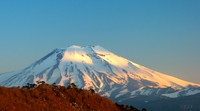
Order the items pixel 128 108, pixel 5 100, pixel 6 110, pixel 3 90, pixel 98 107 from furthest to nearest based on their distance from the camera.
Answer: pixel 128 108
pixel 98 107
pixel 3 90
pixel 5 100
pixel 6 110

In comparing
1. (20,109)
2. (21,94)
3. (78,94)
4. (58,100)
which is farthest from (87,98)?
(20,109)

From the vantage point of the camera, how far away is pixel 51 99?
20.4 meters

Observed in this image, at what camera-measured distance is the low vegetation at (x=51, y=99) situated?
1841 centimetres

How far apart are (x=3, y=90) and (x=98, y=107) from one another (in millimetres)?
5241

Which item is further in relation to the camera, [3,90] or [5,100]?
[3,90]

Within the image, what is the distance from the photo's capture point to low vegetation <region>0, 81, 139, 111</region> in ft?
60.4

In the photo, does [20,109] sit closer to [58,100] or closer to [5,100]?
[5,100]

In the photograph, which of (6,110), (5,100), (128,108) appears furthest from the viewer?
(128,108)

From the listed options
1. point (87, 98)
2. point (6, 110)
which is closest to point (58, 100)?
point (87, 98)

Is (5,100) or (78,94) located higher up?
(78,94)

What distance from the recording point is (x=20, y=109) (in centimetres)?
1766

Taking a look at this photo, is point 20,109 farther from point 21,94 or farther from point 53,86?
point 53,86

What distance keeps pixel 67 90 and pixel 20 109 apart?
5.16 metres

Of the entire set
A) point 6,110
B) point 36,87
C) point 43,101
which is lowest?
point 6,110
